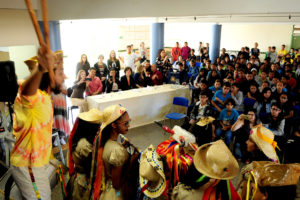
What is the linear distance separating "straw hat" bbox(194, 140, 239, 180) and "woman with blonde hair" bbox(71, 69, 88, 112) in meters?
4.48

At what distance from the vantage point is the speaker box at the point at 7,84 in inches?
92.5

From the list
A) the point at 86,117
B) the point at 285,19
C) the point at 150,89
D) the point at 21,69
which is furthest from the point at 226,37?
the point at 86,117

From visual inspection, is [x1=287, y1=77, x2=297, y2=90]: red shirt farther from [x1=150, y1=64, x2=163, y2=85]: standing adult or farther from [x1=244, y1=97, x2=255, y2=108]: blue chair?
[x1=150, y1=64, x2=163, y2=85]: standing adult

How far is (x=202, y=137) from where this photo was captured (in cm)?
418

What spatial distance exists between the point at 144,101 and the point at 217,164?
425 centimetres

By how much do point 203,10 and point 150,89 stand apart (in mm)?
2316

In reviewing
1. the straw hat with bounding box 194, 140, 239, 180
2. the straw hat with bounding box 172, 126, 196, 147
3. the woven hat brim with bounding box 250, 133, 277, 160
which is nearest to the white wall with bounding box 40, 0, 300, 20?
the woven hat brim with bounding box 250, 133, 277, 160

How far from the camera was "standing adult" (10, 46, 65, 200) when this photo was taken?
1.84 meters

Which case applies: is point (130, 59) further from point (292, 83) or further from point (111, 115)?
point (111, 115)

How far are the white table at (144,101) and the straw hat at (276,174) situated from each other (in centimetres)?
397

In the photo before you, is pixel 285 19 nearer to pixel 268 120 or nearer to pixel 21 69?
pixel 268 120

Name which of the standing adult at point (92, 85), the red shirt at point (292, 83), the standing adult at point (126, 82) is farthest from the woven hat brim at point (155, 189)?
the red shirt at point (292, 83)

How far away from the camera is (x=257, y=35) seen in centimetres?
1484

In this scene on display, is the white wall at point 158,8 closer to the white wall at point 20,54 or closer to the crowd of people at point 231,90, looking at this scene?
the crowd of people at point 231,90
